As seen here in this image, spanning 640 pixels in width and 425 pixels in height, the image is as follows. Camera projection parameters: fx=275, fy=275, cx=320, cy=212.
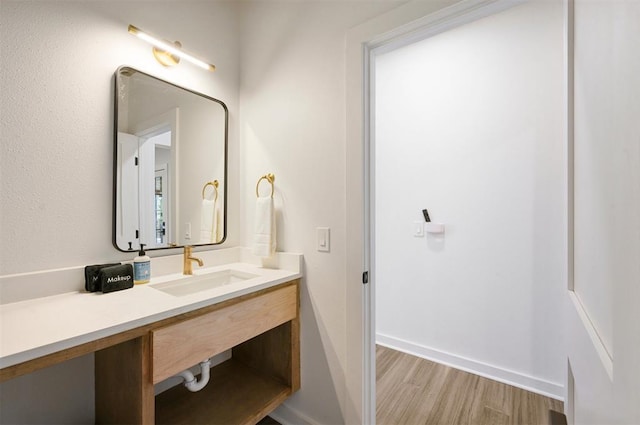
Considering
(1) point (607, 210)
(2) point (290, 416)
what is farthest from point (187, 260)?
(1) point (607, 210)

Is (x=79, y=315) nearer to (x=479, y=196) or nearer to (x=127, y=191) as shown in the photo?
(x=127, y=191)

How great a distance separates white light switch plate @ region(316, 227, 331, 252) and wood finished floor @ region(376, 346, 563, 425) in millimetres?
1111

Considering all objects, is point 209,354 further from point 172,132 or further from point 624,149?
point 624,149

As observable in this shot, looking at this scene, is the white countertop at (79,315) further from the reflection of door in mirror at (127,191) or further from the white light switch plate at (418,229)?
the white light switch plate at (418,229)

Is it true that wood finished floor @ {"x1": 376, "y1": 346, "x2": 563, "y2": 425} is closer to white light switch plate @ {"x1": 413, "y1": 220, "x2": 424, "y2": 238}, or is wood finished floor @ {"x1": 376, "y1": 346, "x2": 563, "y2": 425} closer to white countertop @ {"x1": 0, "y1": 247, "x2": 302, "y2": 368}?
white light switch plate @ {"x1": 413, "y1": 220, "x2": 424, "y2": 238}

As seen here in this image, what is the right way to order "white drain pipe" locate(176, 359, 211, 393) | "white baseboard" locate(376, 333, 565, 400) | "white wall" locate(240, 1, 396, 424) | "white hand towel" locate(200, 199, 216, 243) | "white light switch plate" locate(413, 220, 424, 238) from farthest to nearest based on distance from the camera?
"white light switch plate" locate(413, 220, 424, 238) < "white baseboard" locate(376, 333, 565, 400) < "white hand towel" locate(200, 199, 216, 243) < "white wall" locate(240, 1, 396, 424) < "white drain pipe" locate(176, 359, 211, 393)

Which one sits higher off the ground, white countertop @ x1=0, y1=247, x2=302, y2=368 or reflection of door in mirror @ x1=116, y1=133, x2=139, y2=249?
reflection of door in mirror @ x1=116, y1=133, x2=139, y2=249

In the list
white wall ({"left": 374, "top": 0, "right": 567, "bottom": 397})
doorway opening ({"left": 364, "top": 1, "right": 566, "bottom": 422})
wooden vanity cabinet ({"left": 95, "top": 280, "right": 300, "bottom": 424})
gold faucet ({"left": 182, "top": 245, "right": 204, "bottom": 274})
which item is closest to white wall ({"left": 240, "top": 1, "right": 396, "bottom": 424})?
wooden vanity cabinet ({"left": 95, "top": 280, "right": 300, "bottom": 424})

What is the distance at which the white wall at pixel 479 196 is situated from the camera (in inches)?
71.8

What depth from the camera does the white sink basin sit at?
1379 millimetres

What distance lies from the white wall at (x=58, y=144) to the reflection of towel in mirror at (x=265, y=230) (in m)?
0.63

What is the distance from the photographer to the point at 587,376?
1.90 ft

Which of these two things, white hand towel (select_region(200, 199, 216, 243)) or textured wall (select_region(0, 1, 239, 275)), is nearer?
textured wall (select_region(0, 1, 239, 275))

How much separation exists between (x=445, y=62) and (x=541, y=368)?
2.33m
